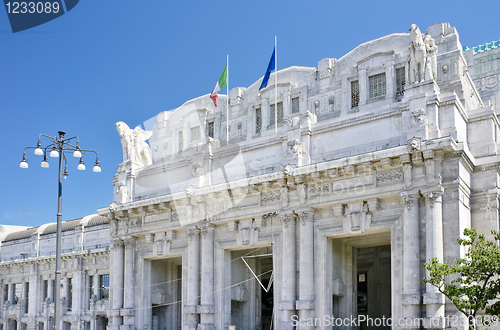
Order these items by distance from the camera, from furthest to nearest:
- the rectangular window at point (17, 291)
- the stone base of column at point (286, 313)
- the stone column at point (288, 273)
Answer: the rectangular window at point (17, 291), the stone column at point (288, 273), the stone base of column at point (286, 313)

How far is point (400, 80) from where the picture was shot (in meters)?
30.6

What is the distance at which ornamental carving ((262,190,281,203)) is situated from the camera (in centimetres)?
2895

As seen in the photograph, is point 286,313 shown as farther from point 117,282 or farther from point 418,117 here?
point 117,282

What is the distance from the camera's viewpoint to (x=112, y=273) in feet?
116

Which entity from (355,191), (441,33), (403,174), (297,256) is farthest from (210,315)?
(441,33)

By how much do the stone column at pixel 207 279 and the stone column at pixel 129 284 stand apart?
18.9 ft

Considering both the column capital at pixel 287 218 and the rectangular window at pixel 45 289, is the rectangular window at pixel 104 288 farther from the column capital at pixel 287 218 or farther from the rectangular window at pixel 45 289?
the column capital at pixel 287 218

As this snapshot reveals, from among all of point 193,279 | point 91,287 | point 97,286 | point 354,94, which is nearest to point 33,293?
point 91,287

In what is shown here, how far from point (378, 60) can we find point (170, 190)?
561 inches

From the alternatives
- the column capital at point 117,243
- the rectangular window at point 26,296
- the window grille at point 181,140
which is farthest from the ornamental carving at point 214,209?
the rectangular window at point 26,296

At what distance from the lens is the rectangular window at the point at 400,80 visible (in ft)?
99.8

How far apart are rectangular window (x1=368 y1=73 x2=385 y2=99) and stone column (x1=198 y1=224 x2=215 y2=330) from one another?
11.6 metres

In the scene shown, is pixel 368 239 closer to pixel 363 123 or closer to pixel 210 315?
pixel 363 123

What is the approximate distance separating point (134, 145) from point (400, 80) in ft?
56.9
